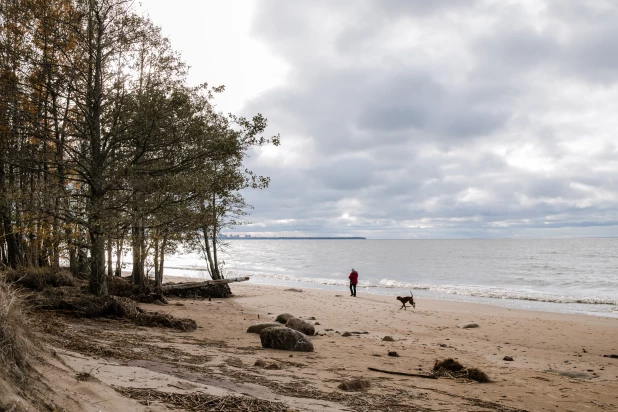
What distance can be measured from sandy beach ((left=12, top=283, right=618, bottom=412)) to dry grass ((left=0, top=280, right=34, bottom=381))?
301 mm

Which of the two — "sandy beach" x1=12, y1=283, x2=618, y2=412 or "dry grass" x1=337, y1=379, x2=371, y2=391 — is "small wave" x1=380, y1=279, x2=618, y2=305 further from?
"dry grass" x1=337, y1=379, x2=371, y2=391

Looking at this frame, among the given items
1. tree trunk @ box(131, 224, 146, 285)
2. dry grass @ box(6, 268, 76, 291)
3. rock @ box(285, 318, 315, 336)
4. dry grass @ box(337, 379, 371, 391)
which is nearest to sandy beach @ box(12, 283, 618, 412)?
dry grass @ box(337, 379, 371, 391)

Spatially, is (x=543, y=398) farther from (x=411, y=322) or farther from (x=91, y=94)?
(x=91, y=94)

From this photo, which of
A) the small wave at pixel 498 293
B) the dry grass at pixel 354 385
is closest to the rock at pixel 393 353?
the dry grass at pixel 354 385

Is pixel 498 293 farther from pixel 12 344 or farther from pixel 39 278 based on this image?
pixel 12 344

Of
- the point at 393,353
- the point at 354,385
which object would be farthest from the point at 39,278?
the point at 354,385

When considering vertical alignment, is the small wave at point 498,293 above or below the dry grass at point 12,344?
below

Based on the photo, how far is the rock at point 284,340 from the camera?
1117cm

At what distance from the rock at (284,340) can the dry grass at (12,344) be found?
7.22 metres

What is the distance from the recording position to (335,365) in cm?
999

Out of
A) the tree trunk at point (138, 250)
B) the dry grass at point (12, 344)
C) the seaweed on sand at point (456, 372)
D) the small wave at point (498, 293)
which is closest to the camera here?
the dry grass at point (12, 344)

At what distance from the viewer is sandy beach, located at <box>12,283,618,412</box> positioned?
19.0 ft

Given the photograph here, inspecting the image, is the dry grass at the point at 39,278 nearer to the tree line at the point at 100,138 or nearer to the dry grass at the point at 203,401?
the tree line at the point at 100,138

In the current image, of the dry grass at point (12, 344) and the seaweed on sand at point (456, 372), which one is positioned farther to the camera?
the seaweed on sand at point (456, 372)
